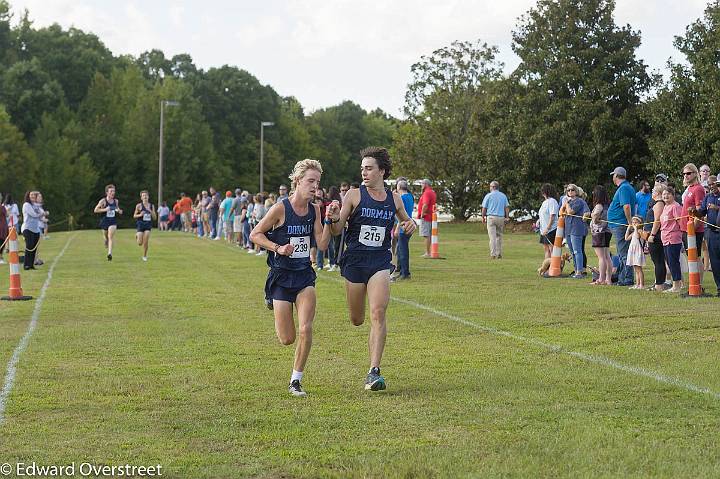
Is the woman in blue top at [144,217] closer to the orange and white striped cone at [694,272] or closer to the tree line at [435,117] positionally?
the orange and white striped cone at [694,272]

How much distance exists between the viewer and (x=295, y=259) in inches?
354

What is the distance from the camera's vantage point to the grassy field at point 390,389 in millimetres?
6711

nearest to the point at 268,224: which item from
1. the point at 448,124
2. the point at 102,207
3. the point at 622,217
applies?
the point at 622,217

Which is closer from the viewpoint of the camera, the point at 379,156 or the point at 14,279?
the point at 379,156

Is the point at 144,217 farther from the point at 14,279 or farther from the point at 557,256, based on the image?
the point at 557,256

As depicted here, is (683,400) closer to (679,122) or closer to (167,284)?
(167,284)

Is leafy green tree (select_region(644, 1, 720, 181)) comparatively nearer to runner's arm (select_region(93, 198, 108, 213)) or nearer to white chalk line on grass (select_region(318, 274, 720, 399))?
runner's arm (select_region(93, 198, 108, 213))

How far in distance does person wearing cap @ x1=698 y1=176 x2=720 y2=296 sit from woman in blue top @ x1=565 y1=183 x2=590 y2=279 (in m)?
4.07

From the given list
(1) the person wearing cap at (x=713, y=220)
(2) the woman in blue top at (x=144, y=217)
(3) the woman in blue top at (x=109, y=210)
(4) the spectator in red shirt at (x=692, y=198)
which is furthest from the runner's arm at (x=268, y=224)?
(2) the woman in blue top at (x=144, y=217)

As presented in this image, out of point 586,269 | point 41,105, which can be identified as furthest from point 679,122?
point 41,105

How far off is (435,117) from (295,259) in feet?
182

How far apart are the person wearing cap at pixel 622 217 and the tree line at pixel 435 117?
21.8m

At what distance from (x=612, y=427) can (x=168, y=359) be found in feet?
16.6

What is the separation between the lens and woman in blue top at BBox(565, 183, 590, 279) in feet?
68.9
